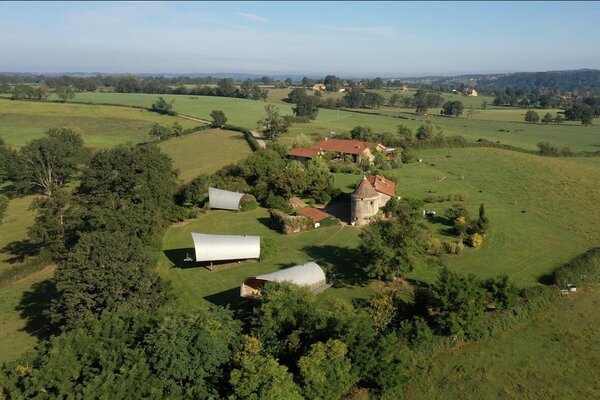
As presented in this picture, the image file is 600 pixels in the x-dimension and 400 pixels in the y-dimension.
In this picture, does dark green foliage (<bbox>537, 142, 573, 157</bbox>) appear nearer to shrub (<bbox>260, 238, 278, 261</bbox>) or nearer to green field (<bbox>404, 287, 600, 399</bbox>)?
green field (<bbox>404, 287, 600, 399</bbox>)

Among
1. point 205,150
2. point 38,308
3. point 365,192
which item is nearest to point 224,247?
point 38,308

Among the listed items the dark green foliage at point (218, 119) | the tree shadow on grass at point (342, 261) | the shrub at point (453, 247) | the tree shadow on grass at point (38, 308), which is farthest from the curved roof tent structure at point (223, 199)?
the dark green foliage at point (218, 119)

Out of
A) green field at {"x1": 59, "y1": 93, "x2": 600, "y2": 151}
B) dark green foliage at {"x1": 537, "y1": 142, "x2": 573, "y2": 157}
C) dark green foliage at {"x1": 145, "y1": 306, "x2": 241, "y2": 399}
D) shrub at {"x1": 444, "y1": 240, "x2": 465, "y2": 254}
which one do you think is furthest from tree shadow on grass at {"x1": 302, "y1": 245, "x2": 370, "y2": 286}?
dark green foliage at {"x1": 537, "y1": 142, "x2": 573, "y2": 157}

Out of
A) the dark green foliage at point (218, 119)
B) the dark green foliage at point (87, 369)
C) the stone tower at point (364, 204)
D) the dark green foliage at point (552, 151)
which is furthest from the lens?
the dark green foliage at point (218, 119)

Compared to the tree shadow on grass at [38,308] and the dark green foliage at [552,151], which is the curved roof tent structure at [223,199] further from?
the dark green foliage at [552,151]

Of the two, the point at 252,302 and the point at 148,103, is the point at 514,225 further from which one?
the point at 148,103

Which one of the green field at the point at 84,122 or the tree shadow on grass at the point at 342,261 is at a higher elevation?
the green field at the point at 84,122
